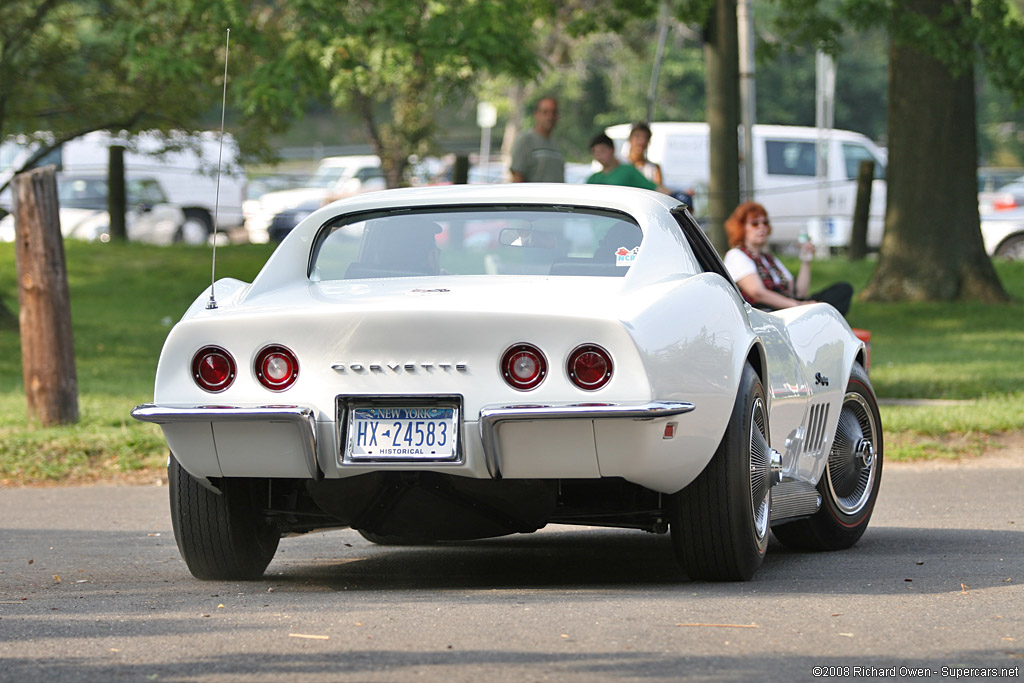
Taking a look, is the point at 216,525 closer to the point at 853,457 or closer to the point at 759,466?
the point at 759,466

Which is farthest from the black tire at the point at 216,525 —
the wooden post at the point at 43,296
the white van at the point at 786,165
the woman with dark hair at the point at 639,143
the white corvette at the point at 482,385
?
the white van at the point at 786,165

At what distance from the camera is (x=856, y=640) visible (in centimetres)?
438

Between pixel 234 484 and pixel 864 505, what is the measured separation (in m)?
2.81

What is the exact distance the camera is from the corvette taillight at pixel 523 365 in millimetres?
5004

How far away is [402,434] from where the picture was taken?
507 cm

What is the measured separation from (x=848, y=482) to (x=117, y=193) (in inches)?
683

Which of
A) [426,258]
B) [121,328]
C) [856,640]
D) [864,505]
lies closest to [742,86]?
[121,328]

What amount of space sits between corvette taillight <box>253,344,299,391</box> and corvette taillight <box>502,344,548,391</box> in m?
0.69

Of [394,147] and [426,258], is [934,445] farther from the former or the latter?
[394,147]

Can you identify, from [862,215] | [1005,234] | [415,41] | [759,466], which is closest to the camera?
[759,466]

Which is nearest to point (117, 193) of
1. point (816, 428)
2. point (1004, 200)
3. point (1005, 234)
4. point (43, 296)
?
point (43, 296)

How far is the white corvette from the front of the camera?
5008mm

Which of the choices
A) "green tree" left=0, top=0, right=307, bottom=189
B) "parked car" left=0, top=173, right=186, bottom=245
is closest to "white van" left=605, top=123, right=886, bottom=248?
"parked car" left=0, top=173, right=186, bottom=245

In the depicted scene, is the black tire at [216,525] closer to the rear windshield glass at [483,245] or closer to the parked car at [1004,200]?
the rear windshield glass at [483,245]
